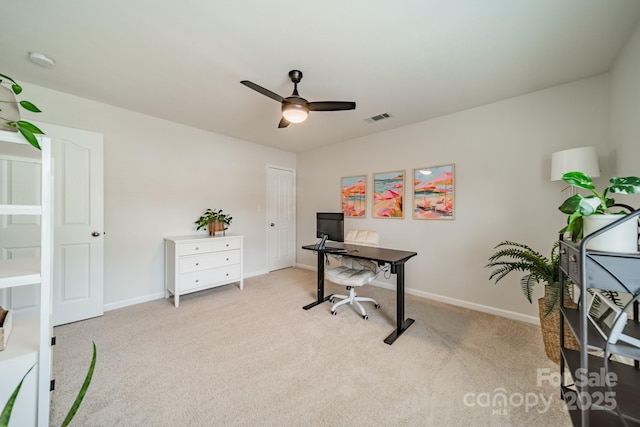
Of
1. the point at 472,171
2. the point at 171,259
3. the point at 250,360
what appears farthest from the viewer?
the point at 171,259

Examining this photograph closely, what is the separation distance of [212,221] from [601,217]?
384 centimetres

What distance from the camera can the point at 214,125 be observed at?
3521mm

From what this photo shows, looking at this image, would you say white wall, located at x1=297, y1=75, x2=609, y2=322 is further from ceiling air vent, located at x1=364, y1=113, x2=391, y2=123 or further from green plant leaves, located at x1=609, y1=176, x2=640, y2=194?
green plant leaves, located at x1=609, y1=176, x2=640, y2=194

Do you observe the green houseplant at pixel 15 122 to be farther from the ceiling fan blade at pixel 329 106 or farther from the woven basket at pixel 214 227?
the woven basket at pixel 214 227

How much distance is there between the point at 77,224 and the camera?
103 inches

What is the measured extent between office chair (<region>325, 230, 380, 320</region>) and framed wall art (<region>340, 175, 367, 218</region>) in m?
0.81

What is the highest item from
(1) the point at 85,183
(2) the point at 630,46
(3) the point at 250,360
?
(2) the point at 630,46

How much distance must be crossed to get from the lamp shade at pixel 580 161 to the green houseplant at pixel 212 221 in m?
3.98

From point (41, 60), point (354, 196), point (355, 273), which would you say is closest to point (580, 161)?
point (355, 273)

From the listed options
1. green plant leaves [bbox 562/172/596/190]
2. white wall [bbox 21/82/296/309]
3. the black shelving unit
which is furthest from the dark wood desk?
white wall [bbox 21/82/296/309]

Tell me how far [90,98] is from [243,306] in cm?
301

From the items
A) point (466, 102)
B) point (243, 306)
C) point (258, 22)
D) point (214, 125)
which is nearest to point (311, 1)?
point (258, 22)

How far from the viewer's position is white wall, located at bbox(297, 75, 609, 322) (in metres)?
2.39

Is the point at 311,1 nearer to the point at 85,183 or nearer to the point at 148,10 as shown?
the point at 148,10
